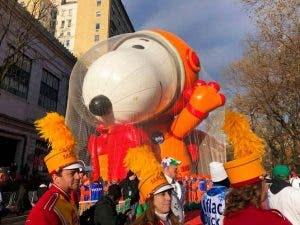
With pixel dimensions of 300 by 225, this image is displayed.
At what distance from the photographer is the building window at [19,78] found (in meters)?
23.3

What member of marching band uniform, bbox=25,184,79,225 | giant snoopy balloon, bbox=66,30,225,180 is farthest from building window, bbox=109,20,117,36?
marching band uniform, bbox=25,184,79,225

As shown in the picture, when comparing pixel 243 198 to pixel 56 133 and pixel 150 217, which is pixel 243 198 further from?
pixel 56 133

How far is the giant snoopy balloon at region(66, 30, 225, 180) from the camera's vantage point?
29.1 ft

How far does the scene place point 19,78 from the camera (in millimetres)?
24547

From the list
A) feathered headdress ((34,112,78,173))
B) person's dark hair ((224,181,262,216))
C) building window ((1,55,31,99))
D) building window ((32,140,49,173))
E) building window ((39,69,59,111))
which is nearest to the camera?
person's dark hair ((224,181,262,216))

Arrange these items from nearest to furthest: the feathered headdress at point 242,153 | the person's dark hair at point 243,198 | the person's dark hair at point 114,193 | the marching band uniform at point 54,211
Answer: the person's dark hair at point 243,198 → the feathered headdress at point 242,153 → the marching band uniform at point 54,211 → the person's dark hair at point 114,193

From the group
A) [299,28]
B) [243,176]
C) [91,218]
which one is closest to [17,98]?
[299,28]

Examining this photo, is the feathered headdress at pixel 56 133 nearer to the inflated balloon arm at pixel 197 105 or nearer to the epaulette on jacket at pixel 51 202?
the epaulette on jacket at pixel 51 202

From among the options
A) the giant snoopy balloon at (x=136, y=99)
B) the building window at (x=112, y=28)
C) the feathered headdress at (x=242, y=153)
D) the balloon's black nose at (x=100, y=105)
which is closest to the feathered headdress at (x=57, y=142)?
the feathered headdress at (x=242, y=153)

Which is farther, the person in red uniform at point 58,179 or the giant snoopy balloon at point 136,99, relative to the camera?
the giant snoopy balloon at point 136,99

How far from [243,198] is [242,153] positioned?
85 cm

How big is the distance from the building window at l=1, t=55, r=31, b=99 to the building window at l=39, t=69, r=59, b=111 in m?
Result: 2.45

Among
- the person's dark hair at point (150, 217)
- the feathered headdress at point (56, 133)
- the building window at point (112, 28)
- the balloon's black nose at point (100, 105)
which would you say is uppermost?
the building window at point (112, 28)

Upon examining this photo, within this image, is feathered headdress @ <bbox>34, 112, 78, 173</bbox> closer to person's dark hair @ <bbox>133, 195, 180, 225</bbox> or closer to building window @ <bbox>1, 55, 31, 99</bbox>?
person's dark hair @ <bbox>133, 195, 180, 225</bbox>
